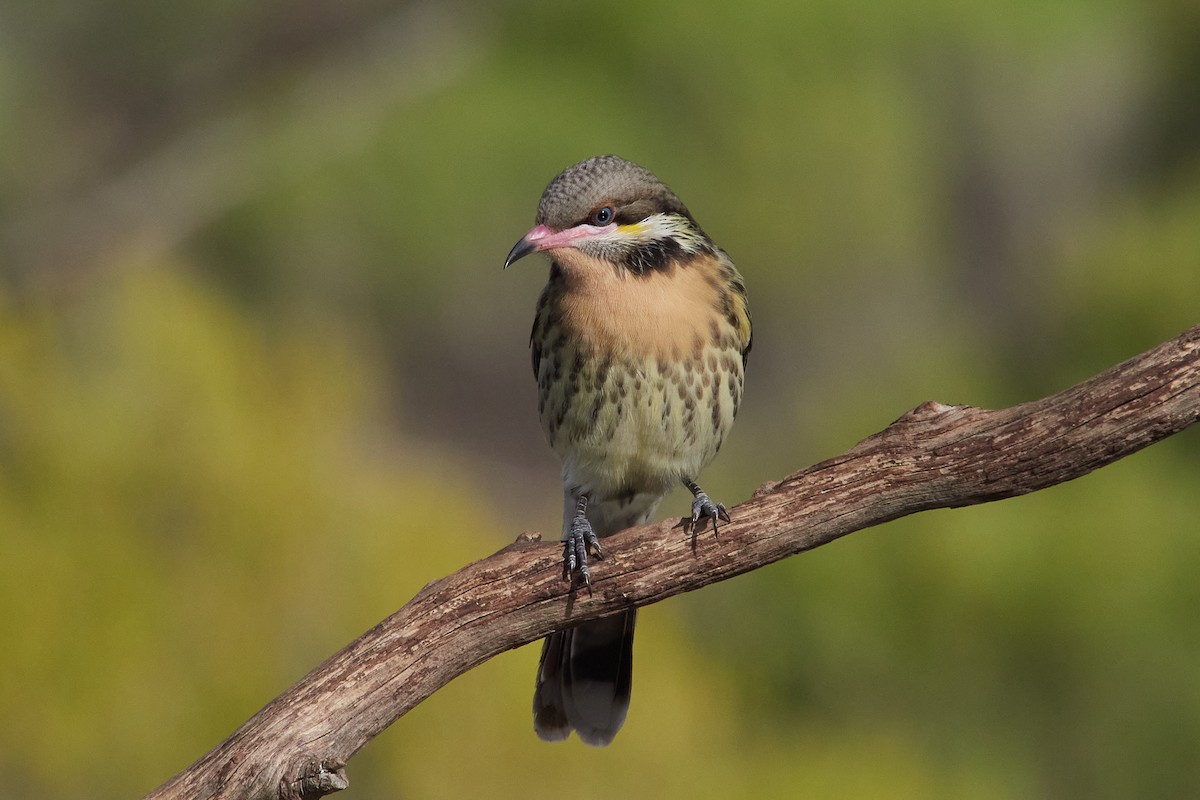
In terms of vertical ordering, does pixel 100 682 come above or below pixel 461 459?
below

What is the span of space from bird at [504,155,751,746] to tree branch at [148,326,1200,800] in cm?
17

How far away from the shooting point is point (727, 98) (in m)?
9.55

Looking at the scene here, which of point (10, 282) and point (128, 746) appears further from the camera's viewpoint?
point (10, 282)

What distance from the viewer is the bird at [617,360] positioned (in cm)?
401

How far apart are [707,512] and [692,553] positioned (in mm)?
117

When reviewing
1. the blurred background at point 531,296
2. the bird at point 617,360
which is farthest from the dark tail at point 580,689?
the blurred background at point 531,296

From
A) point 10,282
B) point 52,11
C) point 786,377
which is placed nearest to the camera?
point 10,282

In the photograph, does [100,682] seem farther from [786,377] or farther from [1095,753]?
[786,377]

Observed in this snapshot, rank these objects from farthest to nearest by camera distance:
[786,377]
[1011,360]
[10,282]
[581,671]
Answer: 1. [786,377]
2. [1011,360]
3. [10,282]
4. [581,671]

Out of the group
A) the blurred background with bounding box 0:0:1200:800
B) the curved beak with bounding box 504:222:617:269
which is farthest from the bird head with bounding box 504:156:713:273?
the blurred background with bounding box 0:0:1200:800

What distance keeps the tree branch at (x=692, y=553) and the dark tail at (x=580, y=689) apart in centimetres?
97

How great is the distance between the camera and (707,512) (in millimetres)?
3641

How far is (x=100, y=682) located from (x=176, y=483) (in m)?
0.99

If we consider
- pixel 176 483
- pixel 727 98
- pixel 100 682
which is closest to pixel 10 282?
pixel 176 483
